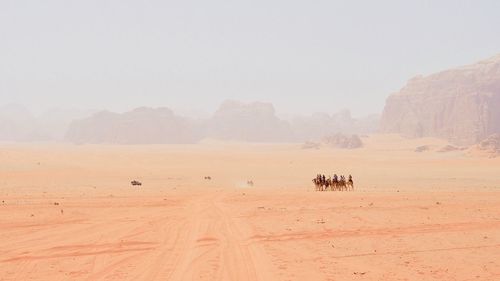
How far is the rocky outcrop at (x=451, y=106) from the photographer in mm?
119938

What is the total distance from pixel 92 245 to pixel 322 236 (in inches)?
246

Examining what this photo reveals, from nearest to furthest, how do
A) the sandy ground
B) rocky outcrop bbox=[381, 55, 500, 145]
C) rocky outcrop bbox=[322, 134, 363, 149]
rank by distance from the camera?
the sandy ground
rocky outcrop bbox=[381, 55, 500, 145]
rocky outcrop bbox=[322, 134, 363, 149]

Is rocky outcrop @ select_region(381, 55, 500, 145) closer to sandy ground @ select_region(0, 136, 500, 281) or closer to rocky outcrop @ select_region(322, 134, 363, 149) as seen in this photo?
rocky outcrop @ select_region(322, 134, 363, 149)

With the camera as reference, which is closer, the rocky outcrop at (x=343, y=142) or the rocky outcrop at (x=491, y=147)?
the rocky outcrop at (x=491, y=147)

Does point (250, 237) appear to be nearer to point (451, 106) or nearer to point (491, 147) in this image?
point (491, 147)

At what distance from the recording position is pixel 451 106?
134m

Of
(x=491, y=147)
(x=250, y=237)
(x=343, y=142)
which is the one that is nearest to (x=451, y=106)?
(x=343, y=142)

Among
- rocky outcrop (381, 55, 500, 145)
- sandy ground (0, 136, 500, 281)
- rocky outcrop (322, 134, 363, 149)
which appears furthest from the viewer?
rocky outcrop (322, 134, 363, 149)

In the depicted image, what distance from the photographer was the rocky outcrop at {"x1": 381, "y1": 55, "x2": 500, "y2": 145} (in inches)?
4722

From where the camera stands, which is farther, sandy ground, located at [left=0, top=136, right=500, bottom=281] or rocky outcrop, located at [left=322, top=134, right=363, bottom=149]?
rocky outcrop, located at [left=322, top=134, right=363, bottom=149]

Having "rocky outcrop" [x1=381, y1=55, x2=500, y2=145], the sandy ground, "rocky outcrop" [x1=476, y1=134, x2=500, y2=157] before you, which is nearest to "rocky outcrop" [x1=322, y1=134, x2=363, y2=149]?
"rocky outcrop" [x1=381, y1=55, x2=500, y2=145]

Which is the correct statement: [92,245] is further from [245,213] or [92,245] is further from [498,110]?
[498,110]

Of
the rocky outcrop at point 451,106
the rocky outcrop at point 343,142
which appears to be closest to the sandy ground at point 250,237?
the rocky outcrop at point 343,142

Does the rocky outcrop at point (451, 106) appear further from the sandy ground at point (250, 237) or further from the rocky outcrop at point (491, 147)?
the sandy ground at point (250, 237)
